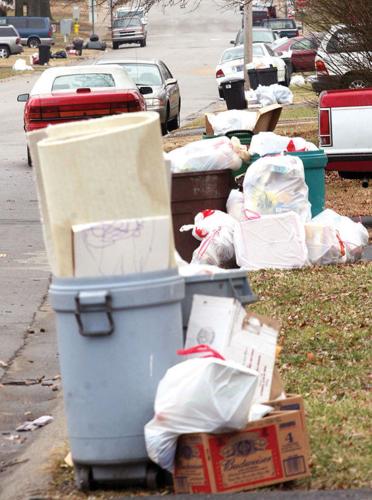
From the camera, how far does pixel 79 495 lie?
5566mm

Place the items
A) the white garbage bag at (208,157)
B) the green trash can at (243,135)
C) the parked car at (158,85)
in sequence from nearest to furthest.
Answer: the white garbage bag at (208,157) → the green trash can at (243,135) → the parked car at (158,85)

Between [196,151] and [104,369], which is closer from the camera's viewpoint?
[104,369]

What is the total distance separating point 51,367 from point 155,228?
12.0 feet

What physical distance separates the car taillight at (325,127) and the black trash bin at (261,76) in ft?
66.1

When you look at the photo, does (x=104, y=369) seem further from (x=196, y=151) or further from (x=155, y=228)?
(x=196, y=151)

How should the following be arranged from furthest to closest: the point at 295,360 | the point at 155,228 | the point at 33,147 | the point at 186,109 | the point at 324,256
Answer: the point at 186,109
the point at 324,256
the point at 295,360
the point at 33,147
the point at 155,228

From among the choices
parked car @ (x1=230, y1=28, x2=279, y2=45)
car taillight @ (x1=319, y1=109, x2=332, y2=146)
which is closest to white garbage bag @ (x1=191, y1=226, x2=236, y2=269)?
car taillight @ (x1=319, y1=109, x2=332, y2=146)

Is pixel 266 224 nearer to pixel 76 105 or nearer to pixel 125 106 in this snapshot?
pixel 125 106

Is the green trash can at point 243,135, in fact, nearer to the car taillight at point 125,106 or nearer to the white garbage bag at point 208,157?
the white garbage bag at point 208,157

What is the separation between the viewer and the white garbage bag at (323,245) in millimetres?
11094

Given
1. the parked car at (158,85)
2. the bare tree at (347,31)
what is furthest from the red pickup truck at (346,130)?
the parked car at (158,85)

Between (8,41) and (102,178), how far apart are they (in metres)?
62.4


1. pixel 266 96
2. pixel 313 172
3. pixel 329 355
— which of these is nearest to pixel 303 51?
pixel 266 96

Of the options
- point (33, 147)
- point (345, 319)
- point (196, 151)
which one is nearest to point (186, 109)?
point (196, 151)
